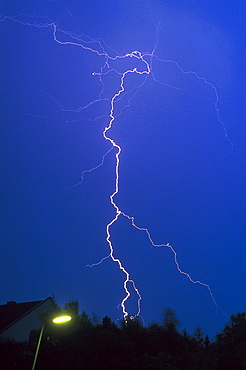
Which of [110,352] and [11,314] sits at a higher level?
[11,314]

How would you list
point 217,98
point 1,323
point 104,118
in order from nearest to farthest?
point 1,323
point 104,118
point 217,98

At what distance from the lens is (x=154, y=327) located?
1124 cm

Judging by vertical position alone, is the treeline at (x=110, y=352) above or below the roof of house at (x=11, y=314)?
below

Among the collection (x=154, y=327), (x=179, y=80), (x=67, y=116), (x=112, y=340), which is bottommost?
(x=112, y=340)

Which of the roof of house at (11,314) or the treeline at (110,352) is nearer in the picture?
the treeline at (110,352)

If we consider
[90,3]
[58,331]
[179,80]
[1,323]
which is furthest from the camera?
[179,80]

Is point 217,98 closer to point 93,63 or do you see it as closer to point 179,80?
point 179,80

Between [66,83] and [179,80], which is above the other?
[179,80]

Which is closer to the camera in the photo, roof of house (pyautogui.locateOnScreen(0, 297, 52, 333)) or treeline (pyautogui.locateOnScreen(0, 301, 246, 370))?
treeline (pyautogui.locateOnScreen(0, 301, 246, 370))

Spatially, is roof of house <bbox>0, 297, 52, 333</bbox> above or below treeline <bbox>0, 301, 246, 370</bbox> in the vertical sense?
above

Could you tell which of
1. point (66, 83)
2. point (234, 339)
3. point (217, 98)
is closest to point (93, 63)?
point (66, 83)

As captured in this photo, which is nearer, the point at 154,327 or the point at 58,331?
the point at 58,331

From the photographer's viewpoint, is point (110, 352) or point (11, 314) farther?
point (11, 314)

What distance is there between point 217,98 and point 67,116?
11224 mm
